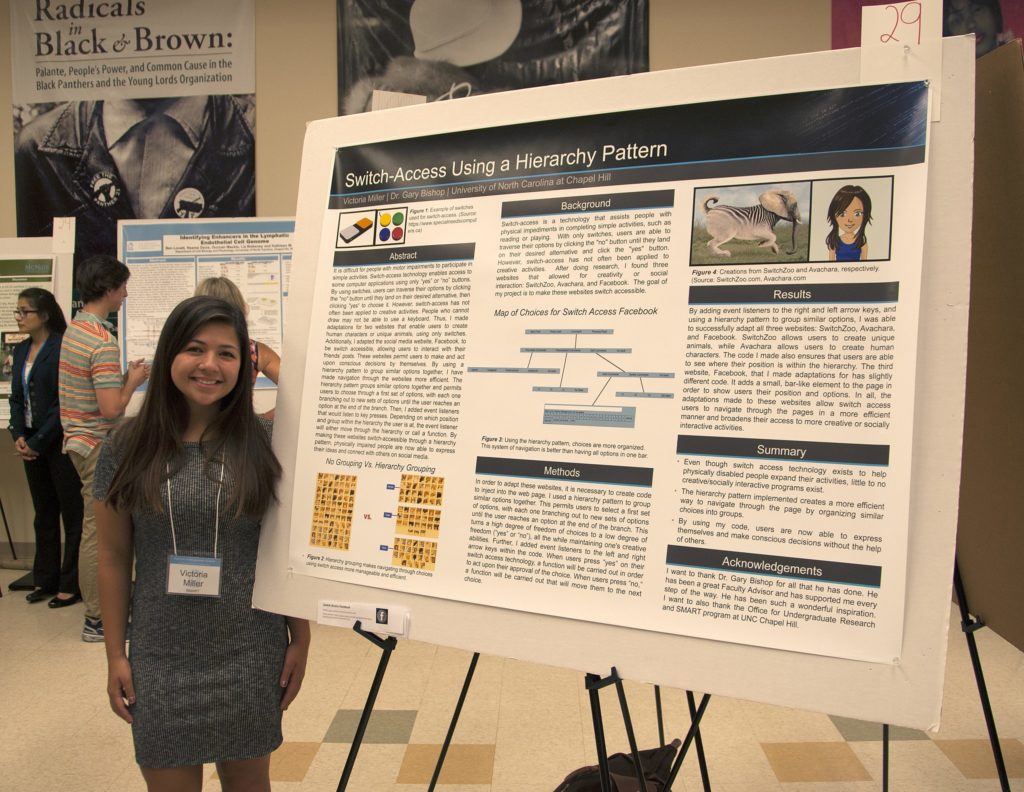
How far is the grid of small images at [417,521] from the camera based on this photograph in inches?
44.0

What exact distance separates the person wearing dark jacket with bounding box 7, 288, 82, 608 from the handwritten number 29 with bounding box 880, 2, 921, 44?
3.67 meters

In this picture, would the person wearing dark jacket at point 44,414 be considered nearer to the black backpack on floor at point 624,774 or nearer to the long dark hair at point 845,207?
the black backpack on floor at point 624,774

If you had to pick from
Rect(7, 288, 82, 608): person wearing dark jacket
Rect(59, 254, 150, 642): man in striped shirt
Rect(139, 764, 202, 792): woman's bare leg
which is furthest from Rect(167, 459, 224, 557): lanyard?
Rect(7, 288, 82, 608): person wearing dark jacket

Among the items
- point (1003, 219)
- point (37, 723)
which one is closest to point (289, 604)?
point (1003, 219)

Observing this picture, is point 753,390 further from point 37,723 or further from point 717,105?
point 37,723

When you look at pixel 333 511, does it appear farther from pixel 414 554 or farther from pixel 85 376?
pixel 85 376

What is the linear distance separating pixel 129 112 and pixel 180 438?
3.84 m

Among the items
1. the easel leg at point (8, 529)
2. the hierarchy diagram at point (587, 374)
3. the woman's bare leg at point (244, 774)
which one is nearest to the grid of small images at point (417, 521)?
the hierarchy diagram at point (587, 374)

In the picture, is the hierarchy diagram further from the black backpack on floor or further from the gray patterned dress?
the black backpack on floor

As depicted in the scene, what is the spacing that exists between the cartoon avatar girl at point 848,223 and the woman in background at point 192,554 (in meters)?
0.93

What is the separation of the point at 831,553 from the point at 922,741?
6.13 ft

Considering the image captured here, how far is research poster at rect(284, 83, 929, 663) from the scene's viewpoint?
2.94ft

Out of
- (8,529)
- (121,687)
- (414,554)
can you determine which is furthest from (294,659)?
(8,529)

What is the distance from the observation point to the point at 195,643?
4.14ft
